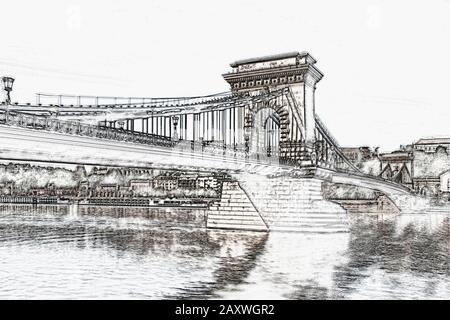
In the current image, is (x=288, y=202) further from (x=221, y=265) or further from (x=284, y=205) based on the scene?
(x=221, y=265)

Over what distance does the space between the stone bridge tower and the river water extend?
599 centimetres

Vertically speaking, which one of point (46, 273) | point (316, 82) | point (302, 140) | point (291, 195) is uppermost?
point (316, 82)

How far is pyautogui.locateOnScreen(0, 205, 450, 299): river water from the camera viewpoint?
528 inches

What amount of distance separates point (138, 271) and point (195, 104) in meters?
7.32

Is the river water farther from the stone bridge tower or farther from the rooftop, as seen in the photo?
the rooftop

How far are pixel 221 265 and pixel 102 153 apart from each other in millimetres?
5294

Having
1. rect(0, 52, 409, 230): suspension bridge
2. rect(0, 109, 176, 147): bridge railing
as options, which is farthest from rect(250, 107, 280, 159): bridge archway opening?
rect(0, 109, 176, 147): bridge railing

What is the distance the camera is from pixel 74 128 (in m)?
15.2

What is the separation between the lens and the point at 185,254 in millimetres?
19891

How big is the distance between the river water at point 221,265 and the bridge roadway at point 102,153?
133 inches

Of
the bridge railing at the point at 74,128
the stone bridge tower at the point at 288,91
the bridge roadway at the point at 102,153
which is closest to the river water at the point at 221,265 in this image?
the bridge roadway at the point at 102,153

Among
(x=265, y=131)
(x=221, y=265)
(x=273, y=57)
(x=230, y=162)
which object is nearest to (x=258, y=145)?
(x=265, y=131)

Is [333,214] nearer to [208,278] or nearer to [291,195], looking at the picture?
[291,195]
